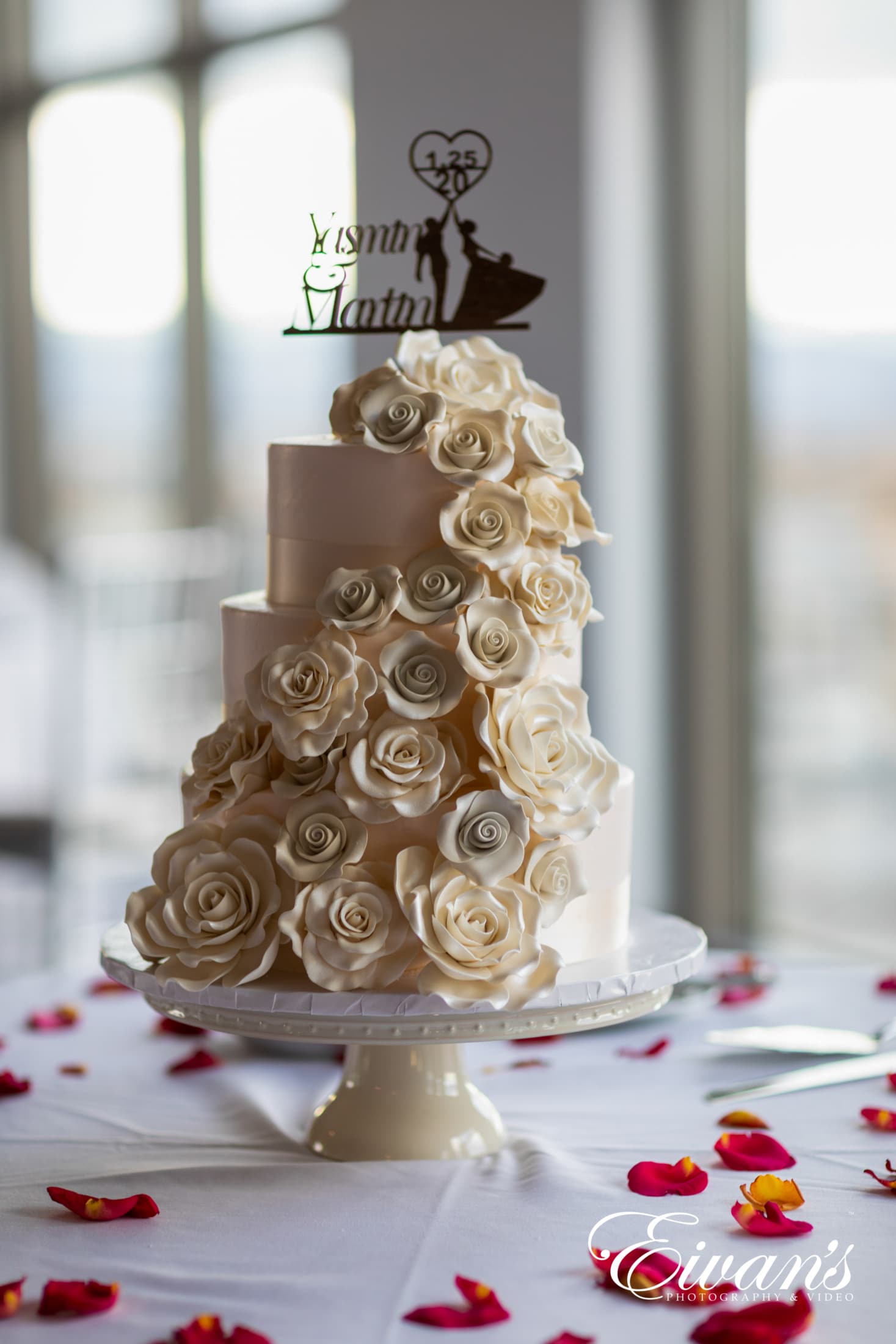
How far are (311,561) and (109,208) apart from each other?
5.56 metres

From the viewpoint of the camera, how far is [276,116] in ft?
18.4

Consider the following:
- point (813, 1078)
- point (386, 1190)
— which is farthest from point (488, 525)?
point (813, 1078)

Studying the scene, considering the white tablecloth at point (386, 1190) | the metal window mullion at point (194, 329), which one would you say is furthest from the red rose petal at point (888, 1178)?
the metal window mullion at point (194, 329)

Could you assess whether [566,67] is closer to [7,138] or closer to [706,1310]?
[706,1310]

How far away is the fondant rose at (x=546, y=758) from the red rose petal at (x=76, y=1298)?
45cm

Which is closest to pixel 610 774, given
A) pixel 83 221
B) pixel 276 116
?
pixel 276 116

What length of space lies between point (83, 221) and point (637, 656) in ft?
13.1

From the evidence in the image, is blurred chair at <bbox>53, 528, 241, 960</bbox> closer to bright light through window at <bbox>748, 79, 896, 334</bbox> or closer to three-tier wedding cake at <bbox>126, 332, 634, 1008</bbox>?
bright light through window at <bbox>748, 79, 896, 334</bbox>

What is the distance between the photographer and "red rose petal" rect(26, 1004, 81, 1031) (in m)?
1.70

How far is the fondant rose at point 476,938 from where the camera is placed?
3.69 ft

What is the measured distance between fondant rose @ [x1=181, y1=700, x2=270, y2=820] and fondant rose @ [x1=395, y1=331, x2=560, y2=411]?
1.06 feet

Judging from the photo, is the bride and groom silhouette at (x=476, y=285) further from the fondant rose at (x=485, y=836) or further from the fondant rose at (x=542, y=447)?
the fondant rose at (x=485, y=836)

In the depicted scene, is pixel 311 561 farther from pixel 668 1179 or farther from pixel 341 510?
pixel 668 1179

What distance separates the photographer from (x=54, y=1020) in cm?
171
